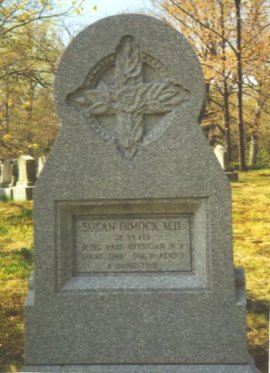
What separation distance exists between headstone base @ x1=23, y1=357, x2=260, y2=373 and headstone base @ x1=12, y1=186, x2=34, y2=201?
10000 millimetres

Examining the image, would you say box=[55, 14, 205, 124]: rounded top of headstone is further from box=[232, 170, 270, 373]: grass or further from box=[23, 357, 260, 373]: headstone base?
box=[232, 170, 270, 373]: grass

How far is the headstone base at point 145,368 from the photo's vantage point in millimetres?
3668

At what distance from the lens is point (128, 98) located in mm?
3768

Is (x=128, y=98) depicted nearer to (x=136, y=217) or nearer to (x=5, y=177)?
(x=136, y=217)

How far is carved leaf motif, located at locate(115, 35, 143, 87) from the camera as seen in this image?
12.2 feet

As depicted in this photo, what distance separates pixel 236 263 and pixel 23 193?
27.4ft

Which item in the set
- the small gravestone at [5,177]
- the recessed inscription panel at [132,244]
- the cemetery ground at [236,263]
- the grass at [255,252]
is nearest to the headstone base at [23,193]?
the cemetery ground at [236,263]

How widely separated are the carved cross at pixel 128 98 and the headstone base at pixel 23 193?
10056 millimetres

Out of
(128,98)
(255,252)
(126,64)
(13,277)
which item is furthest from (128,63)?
(255,252)

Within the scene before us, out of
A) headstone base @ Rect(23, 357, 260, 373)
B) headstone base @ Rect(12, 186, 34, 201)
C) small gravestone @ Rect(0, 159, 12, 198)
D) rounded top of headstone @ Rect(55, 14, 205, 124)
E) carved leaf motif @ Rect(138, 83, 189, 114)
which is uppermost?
rounded top of headstone @ Rect(55, 14, 205, 124)

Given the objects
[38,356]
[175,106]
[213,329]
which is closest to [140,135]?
[175,106]

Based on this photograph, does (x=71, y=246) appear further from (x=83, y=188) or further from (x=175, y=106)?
(x=175, y=106)

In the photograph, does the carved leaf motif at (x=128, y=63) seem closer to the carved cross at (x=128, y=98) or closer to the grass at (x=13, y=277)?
the carved cross at (x=128, y=98)

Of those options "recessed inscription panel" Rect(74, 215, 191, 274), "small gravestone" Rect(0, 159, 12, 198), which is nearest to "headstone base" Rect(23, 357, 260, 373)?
"recessed inscription panel" Rect(74, 215, 191, 274)
